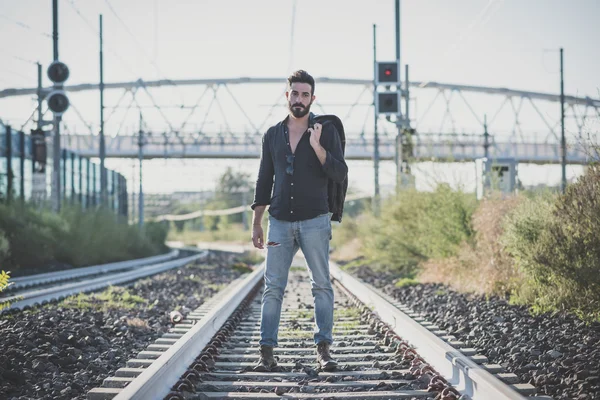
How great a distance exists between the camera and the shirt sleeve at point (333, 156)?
542 cm

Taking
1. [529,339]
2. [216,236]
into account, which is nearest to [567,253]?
[529,339]

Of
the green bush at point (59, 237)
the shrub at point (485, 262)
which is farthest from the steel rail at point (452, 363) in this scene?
the green bush at point (59, 237)

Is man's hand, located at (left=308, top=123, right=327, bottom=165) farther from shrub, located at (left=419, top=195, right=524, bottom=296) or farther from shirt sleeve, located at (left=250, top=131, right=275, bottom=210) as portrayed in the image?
shrub, located at (left=419, top=195, right=524, bottom=296)

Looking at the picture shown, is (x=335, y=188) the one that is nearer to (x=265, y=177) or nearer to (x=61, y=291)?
(x=265, y=177)

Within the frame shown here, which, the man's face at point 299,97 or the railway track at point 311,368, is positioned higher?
the man's face at point 299,97

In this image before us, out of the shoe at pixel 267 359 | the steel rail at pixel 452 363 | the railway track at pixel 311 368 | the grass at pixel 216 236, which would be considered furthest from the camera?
the grass at pixel 216 236

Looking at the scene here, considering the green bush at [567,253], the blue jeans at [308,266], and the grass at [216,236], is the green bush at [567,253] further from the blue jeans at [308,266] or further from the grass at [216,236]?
the grass at [216,236]

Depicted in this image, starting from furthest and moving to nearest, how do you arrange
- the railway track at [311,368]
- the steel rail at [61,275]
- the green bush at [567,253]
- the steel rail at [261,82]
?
the steel rail at [261,82], the steel rail at [61,275], the green bush at [567,253], the railway track at [311,368]

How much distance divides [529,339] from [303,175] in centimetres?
250

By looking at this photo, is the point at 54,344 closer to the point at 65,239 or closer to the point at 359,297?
the point at 359,297

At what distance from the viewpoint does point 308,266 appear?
5605 millimetres

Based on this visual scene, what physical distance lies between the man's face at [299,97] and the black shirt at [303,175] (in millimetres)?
163

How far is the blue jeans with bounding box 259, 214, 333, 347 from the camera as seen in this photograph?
556 cm

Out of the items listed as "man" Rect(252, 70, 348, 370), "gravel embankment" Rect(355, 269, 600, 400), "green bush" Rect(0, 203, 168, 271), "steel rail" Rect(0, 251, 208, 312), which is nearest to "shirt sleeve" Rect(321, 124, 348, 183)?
"man" Rect(252, 70, 348, 370)
